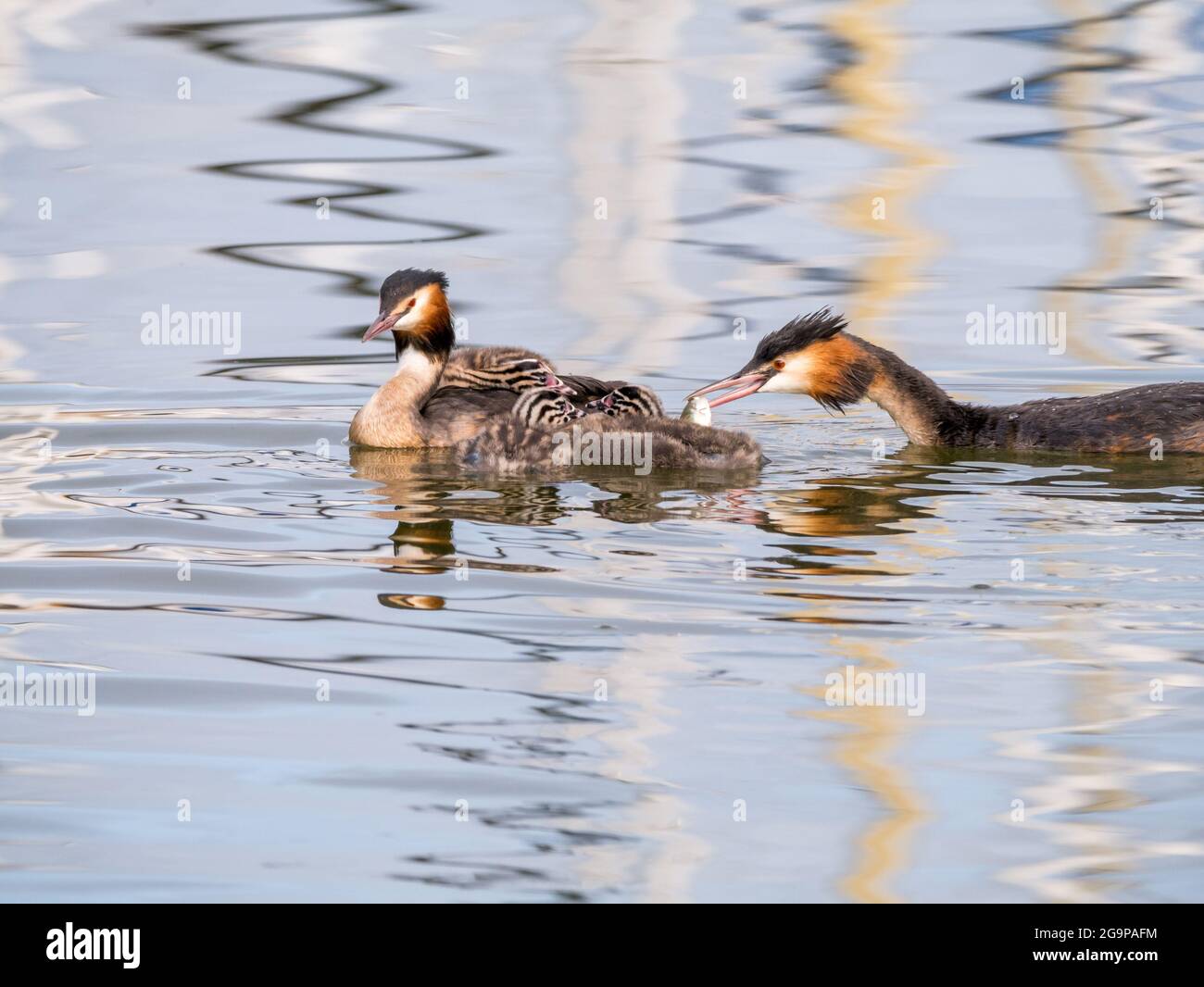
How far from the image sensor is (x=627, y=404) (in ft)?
33.4

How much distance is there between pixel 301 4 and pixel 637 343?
27.9 ft

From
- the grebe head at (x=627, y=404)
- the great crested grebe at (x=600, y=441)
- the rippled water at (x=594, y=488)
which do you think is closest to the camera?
the rippled water at (x=594, y=488)

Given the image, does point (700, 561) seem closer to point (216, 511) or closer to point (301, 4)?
point (216, 511)

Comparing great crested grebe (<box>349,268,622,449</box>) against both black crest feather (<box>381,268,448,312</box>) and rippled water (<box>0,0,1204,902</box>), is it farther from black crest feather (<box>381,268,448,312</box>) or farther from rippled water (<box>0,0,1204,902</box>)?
rippled water (<box>0,0,1204,902</box>)

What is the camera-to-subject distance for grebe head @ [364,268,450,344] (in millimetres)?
10570

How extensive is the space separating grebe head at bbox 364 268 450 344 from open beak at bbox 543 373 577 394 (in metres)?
0.68

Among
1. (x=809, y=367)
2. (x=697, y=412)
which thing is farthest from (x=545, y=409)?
(x=809, y=367)

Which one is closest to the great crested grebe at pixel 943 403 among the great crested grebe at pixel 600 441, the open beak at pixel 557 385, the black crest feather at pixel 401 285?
the great crested grebe at pixel 600 441

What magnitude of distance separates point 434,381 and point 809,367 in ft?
6.36

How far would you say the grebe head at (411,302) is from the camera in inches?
416

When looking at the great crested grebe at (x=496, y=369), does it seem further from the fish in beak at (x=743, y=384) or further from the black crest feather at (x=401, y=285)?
the fish in beak at (x=743, y=384)

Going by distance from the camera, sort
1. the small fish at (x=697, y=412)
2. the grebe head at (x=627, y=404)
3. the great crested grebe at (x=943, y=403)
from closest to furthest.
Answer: the small fish at (x=697, y=412) → the grebe head at (x=627, y=404) → the great crested grebe at (x=943, y=403)

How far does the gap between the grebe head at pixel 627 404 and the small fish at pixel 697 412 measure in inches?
7.5

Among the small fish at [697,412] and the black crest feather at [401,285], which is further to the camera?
the black crest feather at [401,285]
